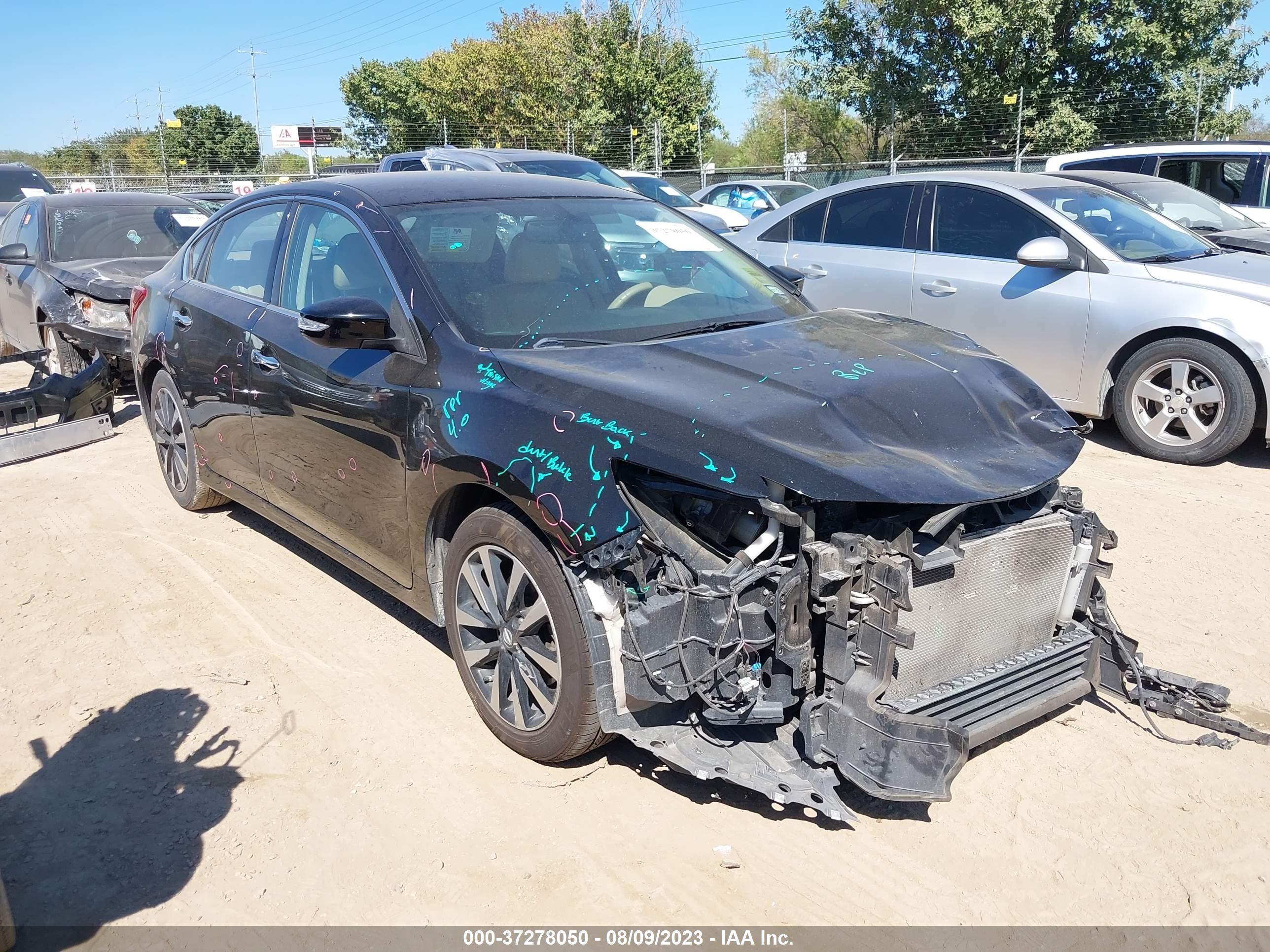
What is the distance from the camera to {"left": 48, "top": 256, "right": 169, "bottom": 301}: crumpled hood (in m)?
8.08

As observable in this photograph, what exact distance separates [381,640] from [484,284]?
5.19 feet

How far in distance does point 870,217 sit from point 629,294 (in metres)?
4.45

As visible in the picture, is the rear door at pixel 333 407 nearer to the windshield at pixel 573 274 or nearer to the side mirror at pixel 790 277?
the windshield at pixel 573 274

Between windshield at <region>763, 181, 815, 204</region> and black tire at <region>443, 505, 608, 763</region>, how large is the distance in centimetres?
1692

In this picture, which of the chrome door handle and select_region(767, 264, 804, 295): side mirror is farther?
select_region(767, 264, 804, 295): side mirror

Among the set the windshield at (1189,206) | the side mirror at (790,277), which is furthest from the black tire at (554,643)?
the windshield at (1189,206)

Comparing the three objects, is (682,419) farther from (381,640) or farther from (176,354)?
(176,354)

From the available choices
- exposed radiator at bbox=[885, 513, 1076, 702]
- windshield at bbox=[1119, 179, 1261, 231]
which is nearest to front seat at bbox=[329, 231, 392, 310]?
exposed radiator at bbox=[885, 513, 1076, 702]

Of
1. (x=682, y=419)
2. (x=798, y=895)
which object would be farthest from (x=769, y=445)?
(x=798, y=895)

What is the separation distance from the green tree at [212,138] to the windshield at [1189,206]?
175ft

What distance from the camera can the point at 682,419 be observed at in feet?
9.16

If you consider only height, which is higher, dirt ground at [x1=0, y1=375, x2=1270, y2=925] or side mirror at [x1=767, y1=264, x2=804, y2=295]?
side mirror at [x1=767, y1=264, x2=804, y2=295]

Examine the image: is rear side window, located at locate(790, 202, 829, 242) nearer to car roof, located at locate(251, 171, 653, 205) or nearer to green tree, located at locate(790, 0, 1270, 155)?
car roof, located at locate(251, 171, 653, 205)

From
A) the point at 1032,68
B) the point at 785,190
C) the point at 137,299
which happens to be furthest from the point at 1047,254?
the point at 1032,68
